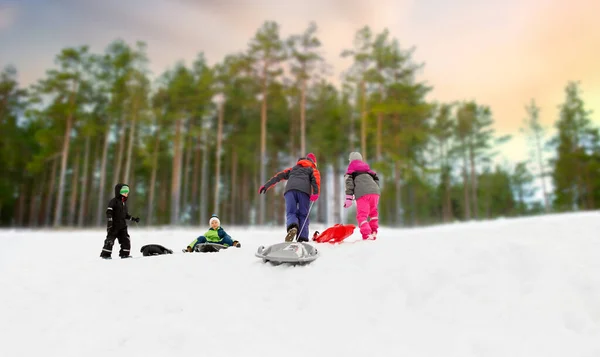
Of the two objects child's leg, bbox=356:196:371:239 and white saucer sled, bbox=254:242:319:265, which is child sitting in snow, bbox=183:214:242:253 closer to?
white saucer sled, bbox=254:242:319:265

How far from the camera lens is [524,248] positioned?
17.3ft

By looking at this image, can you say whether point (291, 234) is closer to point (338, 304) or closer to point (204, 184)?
point (338, 304)

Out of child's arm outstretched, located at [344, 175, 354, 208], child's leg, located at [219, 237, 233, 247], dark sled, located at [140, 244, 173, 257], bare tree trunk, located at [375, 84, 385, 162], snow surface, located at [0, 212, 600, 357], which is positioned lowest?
snow surface, located at [0, 212, 600, 357]

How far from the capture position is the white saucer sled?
5.50 meters

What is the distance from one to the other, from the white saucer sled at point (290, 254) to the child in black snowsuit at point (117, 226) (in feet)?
12.5

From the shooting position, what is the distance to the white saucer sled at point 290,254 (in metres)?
5.50

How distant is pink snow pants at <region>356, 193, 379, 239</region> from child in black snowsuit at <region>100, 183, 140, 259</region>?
513 cm

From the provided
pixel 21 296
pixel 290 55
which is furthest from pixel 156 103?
pixel 21 296

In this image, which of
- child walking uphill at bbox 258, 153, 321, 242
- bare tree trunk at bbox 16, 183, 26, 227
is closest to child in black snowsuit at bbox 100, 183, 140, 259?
child walking uphill at bbox 258, 153, 321, 242

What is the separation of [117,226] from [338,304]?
5721mm

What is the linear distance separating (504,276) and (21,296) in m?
7.13

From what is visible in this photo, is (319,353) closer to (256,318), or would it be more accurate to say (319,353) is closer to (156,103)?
(256,318)

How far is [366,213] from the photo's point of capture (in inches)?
287

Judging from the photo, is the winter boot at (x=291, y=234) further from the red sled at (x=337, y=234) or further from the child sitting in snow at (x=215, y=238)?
the child sitting in snow at (x=215, y=238)
